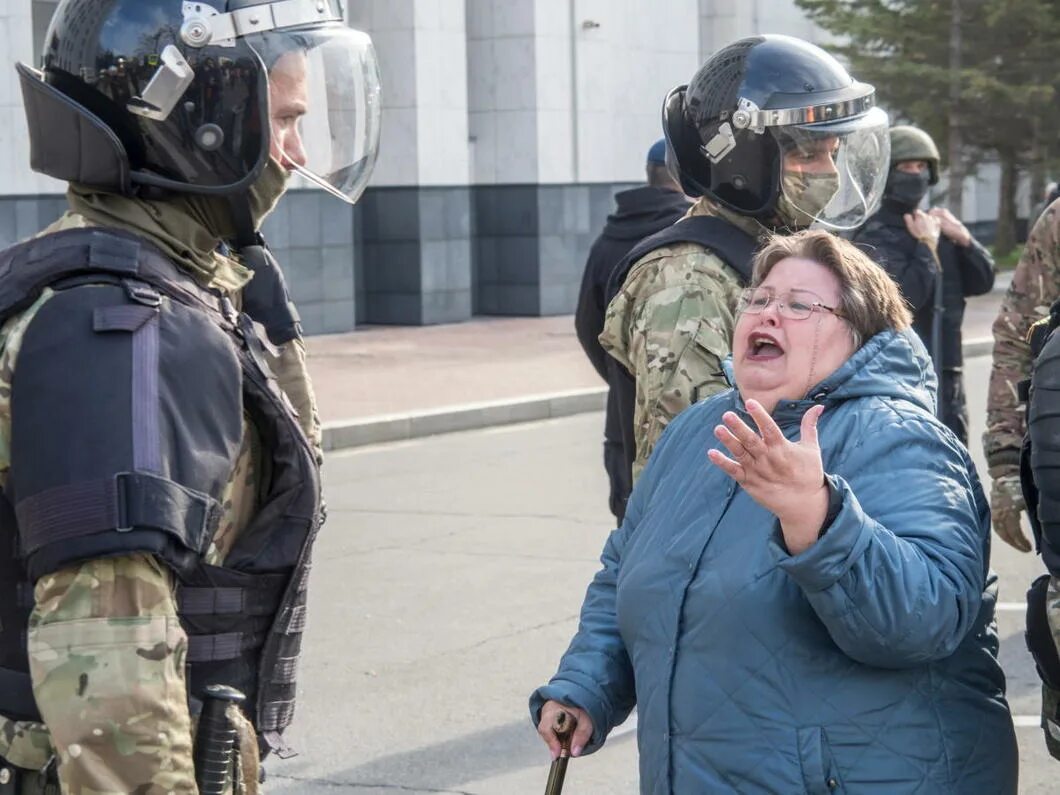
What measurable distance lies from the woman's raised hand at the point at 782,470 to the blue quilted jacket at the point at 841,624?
1.3 inches

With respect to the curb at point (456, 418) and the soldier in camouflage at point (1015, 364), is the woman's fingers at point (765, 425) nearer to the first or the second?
the soldier in camouflage at point (1015, 364)

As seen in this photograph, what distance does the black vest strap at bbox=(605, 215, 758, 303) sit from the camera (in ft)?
12.7

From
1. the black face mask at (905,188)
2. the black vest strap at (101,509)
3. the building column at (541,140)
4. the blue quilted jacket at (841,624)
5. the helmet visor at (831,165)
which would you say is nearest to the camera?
the black vest strap at (101,509)

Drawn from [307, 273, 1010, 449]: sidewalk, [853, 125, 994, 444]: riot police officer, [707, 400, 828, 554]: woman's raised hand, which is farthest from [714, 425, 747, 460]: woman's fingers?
[307, 273, 1010, 449]: sidewalk

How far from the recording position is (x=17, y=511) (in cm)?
206

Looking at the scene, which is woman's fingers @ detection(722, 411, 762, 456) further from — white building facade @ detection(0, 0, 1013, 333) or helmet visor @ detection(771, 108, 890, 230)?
white building facade @ detection(0, 0, 1013, 333)

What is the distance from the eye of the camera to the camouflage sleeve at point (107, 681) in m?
2.01

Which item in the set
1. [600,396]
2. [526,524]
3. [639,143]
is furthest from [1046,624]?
[639,143]

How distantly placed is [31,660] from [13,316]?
41 cm

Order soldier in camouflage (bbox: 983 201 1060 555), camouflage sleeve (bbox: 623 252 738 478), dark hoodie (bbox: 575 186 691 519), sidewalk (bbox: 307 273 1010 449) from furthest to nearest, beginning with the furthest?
sidewalk (bbox: 307 273 1010 449), dark hoodie (bbox: 575 186 691 519), soldier in camouflage (bbox: 983 201 1060 555), camouflage sleeve (bbox: 623 252 738 478)

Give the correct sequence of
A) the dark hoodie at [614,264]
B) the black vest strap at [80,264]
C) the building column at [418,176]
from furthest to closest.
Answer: the building column at [418,176] < the dark hoodie at [614,264] < the black vest strap at [80,264]

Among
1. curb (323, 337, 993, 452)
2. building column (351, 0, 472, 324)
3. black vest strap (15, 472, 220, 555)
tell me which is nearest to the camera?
black vest strap (15, 472, 220, 555)

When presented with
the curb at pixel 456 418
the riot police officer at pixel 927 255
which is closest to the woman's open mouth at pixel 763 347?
the riot police officer at pixel 927 255

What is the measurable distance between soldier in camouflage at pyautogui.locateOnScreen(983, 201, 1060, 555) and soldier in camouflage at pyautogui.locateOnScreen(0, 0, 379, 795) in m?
2.68
